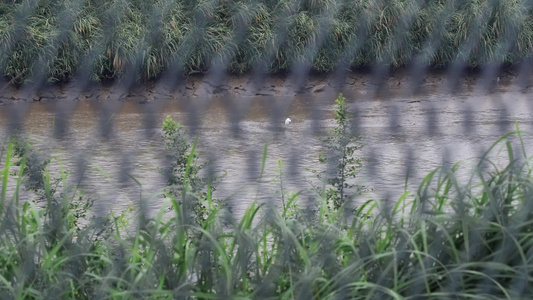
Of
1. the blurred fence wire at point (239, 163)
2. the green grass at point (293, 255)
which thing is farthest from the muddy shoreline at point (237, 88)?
the green grass at point (293, 255)

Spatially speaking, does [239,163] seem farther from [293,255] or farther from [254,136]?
[293,255]

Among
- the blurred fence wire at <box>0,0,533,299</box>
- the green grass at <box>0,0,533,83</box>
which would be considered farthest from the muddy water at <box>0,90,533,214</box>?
the green grass at <box>0,0,533,83</box>

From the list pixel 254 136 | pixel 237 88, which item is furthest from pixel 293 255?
pixel 254 136

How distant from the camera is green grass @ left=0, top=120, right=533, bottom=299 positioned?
1.41 metres

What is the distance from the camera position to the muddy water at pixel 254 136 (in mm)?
2348

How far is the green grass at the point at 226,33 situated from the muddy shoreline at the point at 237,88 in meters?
0.06

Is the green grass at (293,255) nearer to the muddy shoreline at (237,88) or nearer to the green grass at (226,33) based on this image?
the green grass at (226,33)

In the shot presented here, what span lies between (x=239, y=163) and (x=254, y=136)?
355mm

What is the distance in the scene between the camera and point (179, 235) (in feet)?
4.91

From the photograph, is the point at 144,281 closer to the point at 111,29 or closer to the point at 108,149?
the point at 111,29

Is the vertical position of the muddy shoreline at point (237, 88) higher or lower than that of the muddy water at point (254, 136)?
higher

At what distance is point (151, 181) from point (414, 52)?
918 millimetres

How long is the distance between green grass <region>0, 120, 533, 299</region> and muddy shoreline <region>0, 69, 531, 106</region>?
2.11 ft

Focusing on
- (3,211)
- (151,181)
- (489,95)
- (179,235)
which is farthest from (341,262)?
(489,95)
